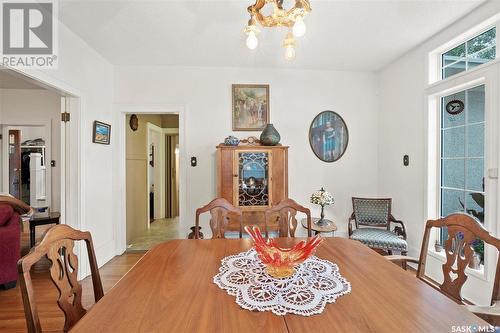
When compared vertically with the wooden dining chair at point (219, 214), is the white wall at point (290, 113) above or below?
above

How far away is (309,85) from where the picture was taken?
11.4 feet

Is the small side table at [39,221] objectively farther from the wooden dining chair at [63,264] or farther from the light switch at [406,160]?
the light switch at [406,160]

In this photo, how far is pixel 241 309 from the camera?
2.86 feet

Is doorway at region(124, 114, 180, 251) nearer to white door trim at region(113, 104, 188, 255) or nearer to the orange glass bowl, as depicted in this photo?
white door trim at region(113, 104, 188, 255)

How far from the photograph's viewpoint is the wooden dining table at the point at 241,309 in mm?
781

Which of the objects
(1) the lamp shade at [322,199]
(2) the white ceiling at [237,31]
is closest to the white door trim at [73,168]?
(2) the white ceiling at [237,31]

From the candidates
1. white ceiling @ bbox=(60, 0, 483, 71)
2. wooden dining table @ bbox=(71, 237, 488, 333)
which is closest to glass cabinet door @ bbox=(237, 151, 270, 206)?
white ceiling @ bbox=(60, 0, 483, 71)

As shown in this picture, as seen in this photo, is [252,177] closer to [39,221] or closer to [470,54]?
[470,54]

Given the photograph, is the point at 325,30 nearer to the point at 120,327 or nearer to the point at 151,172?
the point at 120,327

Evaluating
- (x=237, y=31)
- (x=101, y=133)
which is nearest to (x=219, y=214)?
(x=237, y=31)

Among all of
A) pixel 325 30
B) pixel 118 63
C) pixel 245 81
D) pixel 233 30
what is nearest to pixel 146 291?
pixel 233 30

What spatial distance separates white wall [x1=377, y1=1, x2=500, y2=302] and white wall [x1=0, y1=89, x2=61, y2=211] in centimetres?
557

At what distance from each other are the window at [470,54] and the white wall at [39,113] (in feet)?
19.7

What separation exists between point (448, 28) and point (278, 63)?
6.02 feet
